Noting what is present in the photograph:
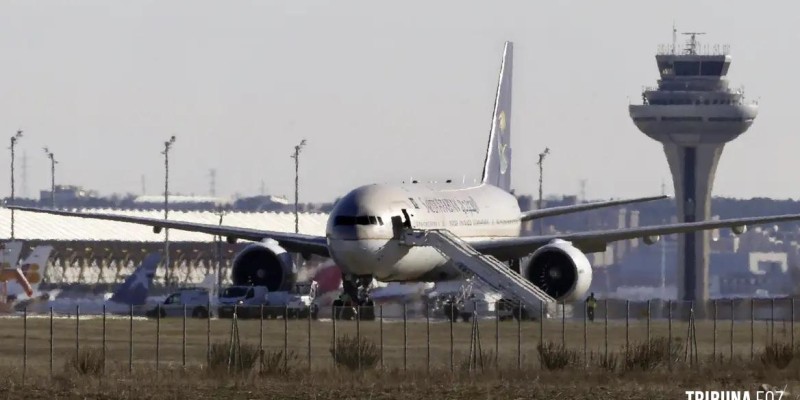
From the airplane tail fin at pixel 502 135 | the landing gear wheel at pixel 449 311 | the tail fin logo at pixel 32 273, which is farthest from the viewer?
the tail fin logo at pixel 32 273

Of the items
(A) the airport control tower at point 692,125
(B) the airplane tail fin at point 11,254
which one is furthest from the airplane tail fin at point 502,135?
(A) the airport control tower at point 692,125

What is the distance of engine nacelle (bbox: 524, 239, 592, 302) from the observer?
62.5 meters

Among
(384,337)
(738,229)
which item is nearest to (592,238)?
(738,229)

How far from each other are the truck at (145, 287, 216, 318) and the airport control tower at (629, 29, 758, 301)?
96.2 meters

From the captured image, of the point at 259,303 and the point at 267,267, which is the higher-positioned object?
the point at 267,267

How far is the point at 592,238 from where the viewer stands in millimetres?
66188

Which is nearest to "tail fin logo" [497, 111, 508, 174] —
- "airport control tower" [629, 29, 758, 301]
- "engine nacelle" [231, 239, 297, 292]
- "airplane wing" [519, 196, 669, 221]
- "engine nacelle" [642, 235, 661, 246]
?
"airplane wing" [519, 196, 669, 221]

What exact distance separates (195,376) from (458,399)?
22.3 feet

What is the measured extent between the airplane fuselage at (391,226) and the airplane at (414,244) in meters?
0.03

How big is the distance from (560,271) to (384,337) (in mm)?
11307

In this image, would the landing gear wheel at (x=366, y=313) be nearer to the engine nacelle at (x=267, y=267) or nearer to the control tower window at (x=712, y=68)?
the engine nacelle at (x=267, y=267)

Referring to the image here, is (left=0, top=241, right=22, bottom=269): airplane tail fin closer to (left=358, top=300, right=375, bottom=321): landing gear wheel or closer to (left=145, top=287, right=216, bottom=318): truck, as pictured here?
(left=145, top=287, right=216, bottom=318): truck

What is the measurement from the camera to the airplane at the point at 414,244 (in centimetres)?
6059

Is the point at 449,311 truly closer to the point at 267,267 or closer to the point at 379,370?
the point at 267,267
